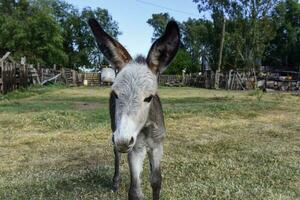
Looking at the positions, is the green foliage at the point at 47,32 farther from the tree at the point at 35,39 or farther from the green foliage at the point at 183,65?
the green foliage at the point at 183,65

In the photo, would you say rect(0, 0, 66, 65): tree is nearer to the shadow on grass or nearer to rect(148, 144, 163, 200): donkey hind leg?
the shadow on grass

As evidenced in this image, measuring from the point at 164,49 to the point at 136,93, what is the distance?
0.52 m

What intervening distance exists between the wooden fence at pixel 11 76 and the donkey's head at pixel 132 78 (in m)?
20.2

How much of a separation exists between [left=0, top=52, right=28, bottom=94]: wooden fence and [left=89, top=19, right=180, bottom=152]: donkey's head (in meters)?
20.2

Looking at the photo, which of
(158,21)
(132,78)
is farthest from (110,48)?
(158,21)

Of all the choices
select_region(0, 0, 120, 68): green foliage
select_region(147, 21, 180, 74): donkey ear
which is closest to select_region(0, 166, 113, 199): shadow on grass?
select_region(147, 21, 180, 74): donkey ear

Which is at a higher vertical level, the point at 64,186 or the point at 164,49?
the point at 164,49

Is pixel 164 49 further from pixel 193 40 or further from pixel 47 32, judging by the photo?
pixel 193 40

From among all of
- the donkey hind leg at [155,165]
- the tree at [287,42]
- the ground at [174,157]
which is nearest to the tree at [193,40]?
the tree at [287,42]

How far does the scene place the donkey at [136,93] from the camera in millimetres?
3703

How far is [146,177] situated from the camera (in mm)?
6664

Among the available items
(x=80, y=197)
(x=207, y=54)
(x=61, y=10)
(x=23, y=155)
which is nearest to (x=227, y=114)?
(x=23, y=155)

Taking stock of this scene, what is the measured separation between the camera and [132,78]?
3896 mm

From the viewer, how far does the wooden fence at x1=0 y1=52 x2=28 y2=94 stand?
2361 centimetres
